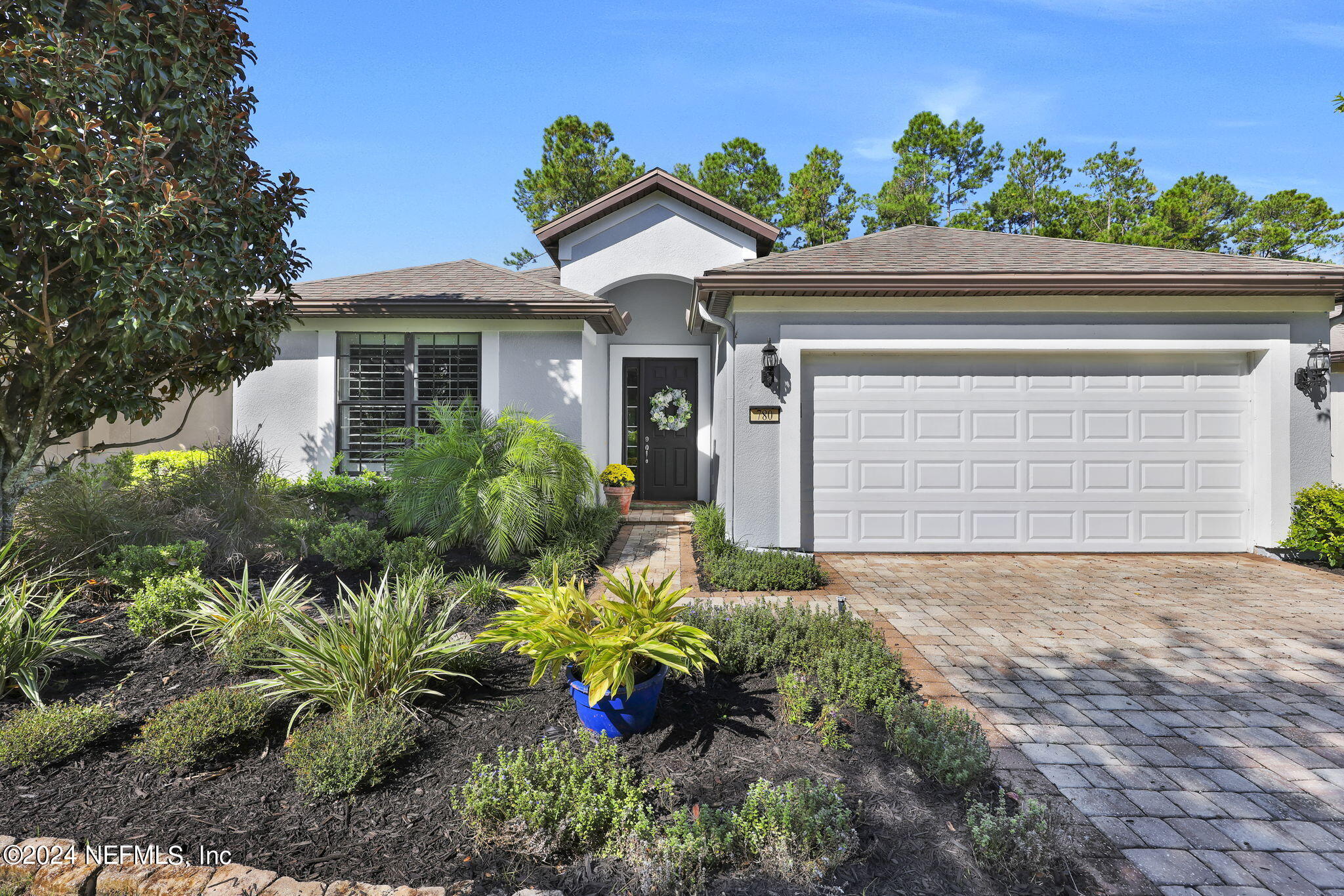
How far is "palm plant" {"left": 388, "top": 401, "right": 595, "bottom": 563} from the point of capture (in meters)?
6.18

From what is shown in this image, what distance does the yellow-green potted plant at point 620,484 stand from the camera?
32.8ft

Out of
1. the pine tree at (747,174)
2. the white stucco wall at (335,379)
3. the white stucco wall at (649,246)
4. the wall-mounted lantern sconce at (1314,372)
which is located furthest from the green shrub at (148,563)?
the pine tree at (747,174)

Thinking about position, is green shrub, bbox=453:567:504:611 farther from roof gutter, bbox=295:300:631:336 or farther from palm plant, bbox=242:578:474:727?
roof gutter, bbox=295:300:631:336

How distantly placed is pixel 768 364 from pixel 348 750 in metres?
5.69

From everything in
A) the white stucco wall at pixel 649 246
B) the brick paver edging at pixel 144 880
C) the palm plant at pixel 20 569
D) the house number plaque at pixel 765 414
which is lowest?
the brick paver edging at pixel 144 880

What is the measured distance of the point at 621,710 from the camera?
9.50 ft

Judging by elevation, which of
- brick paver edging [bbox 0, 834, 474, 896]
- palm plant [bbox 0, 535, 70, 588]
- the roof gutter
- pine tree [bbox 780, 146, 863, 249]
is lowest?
brick paver edging [bbox 0, 834, 474, 896]

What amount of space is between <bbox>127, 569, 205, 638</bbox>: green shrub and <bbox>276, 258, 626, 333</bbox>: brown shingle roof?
16.2 ft

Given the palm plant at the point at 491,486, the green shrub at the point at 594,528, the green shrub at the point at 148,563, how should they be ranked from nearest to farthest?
the green shrub at the point at 148,563
the palm plant at the point at 491,486
the green shrub at the point at 594,528

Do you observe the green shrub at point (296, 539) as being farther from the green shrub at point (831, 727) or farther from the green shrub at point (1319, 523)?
the green shrub at point (1319, 523)

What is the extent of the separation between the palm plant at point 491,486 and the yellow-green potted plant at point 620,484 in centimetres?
298

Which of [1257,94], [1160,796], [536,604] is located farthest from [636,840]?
[1257,94]

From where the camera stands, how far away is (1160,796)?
2.68 metres

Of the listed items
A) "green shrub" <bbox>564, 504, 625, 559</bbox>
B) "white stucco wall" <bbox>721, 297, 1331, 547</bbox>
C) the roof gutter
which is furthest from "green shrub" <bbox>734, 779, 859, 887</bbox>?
the roof gutter
